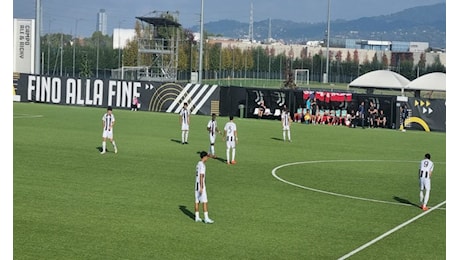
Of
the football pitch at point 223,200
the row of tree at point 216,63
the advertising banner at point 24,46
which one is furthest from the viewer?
the row of tree at point 216,63

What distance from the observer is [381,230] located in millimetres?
19188

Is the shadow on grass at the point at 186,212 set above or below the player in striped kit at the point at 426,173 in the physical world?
below

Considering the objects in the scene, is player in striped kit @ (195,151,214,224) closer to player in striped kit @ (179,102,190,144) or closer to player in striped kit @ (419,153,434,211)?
player in striped kit @ (419,153,434,211)

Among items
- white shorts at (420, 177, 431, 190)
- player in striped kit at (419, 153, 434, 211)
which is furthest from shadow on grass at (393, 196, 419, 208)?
white shorts at (420, 177, 431, 190)

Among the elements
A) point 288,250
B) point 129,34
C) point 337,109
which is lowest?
point 288,250

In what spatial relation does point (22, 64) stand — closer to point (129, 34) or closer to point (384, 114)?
point (384, 114)

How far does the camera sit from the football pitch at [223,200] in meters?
16.5

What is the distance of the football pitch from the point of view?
16.5 meters

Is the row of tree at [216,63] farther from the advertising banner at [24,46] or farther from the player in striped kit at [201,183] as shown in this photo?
the player in striped kit at [201,183]

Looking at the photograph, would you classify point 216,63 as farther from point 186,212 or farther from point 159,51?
point 186,212

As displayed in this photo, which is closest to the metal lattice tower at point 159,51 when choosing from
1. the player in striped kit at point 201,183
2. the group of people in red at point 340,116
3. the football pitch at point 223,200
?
the group of people in red at point 340,116

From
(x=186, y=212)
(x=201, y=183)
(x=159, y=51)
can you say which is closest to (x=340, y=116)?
(x=159, y=51)

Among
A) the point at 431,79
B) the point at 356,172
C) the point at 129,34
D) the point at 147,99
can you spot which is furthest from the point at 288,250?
the point at 129,34

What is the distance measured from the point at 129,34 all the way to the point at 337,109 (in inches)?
3860
